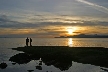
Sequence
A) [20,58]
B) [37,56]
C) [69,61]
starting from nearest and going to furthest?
[69,61], [20,58], [37,56]

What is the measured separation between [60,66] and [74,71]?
4980mm

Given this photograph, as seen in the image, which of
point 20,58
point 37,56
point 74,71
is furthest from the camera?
point 37,56

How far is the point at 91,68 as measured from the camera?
119 ft

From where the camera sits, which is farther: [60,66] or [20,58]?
[20,58]

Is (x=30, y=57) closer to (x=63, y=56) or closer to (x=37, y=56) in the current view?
(x=37, y=56)

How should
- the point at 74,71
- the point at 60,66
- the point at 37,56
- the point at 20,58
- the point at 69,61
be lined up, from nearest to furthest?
the point at 74,71 → the point at 60,66 → the point at 69,61 → the point at 20,58 → the point at 37,56

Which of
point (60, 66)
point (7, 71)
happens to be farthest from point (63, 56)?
point (7, 71)

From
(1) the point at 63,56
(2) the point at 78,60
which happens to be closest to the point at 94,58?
(2) the point at 78,60

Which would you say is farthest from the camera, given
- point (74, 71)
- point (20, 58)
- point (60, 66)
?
point (20, 58)

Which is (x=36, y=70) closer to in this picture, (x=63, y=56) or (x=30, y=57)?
(x=63, y=56)

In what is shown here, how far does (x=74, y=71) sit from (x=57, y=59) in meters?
9.32

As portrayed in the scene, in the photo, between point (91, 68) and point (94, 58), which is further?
point (94, 58)

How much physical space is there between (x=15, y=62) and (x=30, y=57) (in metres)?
4.88

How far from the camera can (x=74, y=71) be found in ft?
114
